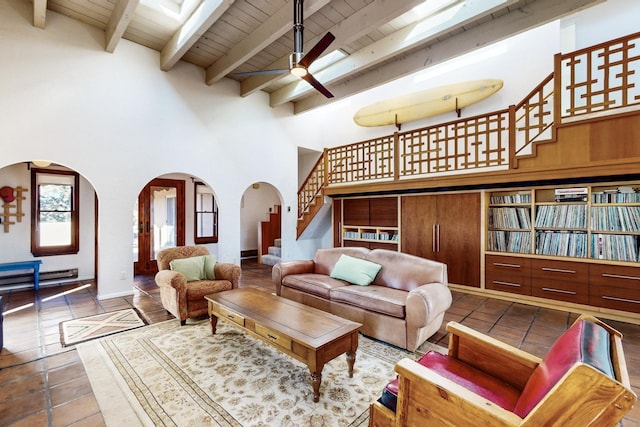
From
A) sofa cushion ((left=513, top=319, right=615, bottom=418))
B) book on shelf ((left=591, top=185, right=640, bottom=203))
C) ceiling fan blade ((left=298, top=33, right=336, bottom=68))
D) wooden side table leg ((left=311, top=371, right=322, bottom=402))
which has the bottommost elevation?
wooden side table leg ((left=311, top=371, right=322, bottom=402))

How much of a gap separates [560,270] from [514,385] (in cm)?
328

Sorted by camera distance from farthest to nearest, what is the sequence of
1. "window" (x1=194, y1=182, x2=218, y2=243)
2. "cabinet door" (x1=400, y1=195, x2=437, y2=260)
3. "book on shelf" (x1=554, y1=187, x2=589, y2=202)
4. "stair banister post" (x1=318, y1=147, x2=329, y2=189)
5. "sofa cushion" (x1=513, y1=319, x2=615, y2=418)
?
"window" (x1=194, y1=182, x2=218, y2=243)
"stair banister post" (x1=318, y1=147, x2=329, y2=189)
"cabinet door" (x1=400, y1=195, x2=437, y2=260)
"book on shelf" (x1=554, y1=187, x2=589, y2=202)
"sofa cushion" (x1=513, y1=319, x2=615, y2=418)

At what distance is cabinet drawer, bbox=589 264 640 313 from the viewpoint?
3.38 m

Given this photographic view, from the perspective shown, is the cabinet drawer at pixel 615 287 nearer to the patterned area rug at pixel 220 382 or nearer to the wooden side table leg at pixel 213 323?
the patterned area rug at pixel 220 382

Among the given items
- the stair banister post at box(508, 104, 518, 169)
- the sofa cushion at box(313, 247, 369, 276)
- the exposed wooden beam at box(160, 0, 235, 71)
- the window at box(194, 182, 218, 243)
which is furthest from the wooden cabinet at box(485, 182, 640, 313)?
the window at box(194, 182, 218, 243)

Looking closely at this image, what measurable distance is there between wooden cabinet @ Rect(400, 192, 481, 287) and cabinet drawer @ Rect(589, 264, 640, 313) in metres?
1.39

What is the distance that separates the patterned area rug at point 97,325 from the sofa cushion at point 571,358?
3.81 meters

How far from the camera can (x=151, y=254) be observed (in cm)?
651

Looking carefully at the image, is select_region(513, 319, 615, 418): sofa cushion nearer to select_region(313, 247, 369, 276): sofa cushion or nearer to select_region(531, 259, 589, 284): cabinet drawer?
select_region(313, 247, 369, 276): sofa cushion

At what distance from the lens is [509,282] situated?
434 cm

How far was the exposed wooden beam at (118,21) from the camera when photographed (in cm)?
341

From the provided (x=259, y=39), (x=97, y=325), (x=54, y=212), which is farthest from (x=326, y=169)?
(x=54, y=212)

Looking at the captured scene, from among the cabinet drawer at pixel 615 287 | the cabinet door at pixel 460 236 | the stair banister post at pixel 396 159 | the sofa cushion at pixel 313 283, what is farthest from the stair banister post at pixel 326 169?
the cabinet drawer at pixel 615 287

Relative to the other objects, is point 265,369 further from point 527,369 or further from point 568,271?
point 568,271
